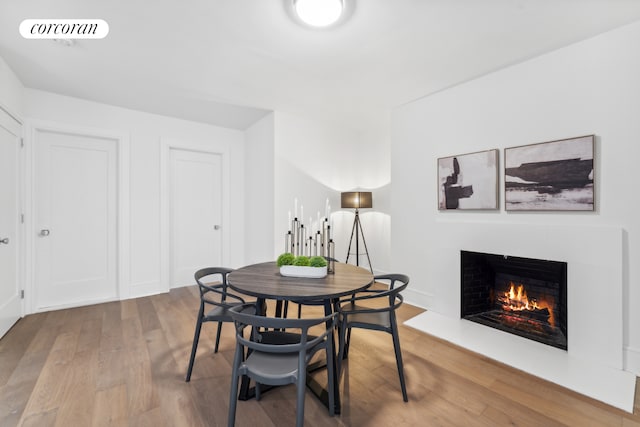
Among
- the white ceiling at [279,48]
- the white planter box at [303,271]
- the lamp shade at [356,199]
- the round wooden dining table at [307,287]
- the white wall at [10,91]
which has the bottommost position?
the round wooden dining table at [307,287]

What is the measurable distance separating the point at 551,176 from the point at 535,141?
0.35 m

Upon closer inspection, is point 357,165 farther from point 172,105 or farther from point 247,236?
point 172,105

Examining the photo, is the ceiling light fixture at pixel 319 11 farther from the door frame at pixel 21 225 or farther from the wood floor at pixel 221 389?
the door frame at pixel 21 225

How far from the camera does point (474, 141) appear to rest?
2.97m

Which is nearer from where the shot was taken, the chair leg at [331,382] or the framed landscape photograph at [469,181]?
the chair leg at [331,382]

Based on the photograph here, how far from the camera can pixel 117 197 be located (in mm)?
3703

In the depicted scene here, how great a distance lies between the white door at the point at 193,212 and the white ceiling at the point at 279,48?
3.37ft

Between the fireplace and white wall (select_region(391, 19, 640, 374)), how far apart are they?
0.14 m

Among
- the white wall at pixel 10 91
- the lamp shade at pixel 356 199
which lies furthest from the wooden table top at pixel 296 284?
the white wall at pixel 10 91

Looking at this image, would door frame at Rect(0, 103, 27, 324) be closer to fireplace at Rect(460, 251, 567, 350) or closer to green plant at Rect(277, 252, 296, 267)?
green plant at Rect(277, 252, 296, 267)

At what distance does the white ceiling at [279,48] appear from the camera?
1.93 metres

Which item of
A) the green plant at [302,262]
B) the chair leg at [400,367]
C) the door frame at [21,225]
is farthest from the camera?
the door frame at [21,225]

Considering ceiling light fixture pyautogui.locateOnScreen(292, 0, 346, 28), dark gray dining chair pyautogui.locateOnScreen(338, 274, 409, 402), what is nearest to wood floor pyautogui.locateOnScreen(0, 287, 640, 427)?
dark gray dining chair pyautogui.locateOnScreen(338, 274, 409, 402)

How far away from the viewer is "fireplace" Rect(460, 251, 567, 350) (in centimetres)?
249
